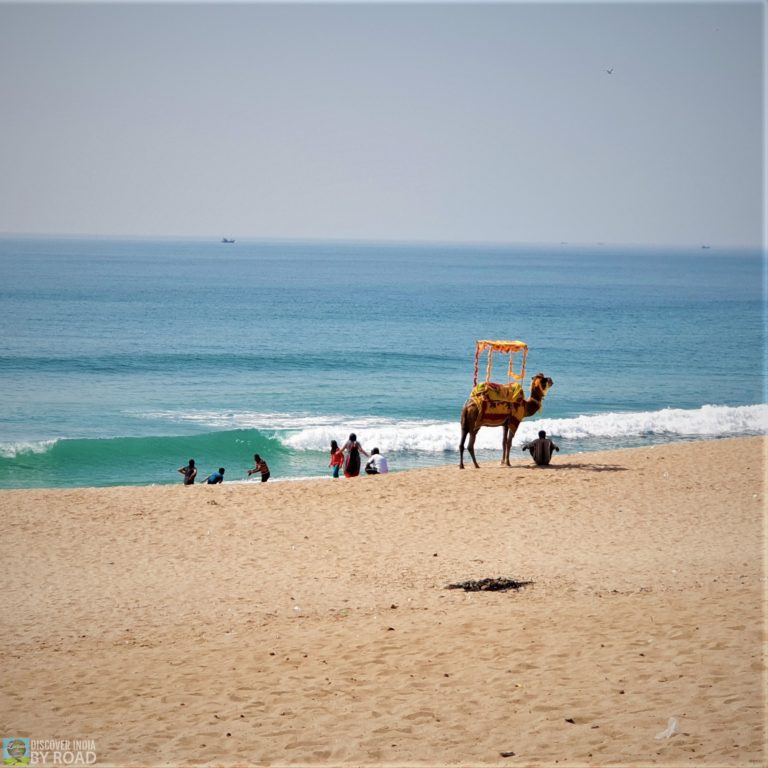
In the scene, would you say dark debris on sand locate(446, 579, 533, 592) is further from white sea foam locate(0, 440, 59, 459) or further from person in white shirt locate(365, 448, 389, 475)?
white sea foam locate(0, 440, 59, 459)

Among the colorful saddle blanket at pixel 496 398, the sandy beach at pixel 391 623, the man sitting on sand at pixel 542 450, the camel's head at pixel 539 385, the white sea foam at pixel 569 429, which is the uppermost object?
the camel's head at pixel 539 385

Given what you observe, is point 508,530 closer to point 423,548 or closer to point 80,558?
point 423,548

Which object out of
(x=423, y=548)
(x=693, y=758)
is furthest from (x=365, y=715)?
(x=423, y=548)

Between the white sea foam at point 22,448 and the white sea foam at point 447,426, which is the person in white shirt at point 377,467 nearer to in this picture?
the white sea foam at point 447,426

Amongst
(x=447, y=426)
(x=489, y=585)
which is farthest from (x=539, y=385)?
(x=447, y=426)

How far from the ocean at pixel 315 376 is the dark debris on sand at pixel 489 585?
1337 cm

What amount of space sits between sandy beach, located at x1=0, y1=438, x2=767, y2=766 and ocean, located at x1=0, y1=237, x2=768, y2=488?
9.28 m

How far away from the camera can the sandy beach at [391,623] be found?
727 centimetres

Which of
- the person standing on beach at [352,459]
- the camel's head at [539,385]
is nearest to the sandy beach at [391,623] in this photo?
the person standing on beach at [352,459]

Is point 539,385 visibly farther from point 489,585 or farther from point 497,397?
point 489,585

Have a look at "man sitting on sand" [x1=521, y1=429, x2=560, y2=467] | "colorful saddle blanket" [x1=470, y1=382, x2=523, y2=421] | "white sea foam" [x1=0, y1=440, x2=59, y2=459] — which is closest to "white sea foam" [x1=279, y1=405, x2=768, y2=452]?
→ "white sea foam" [x1=0, y1=440, x2=59, y2=459]

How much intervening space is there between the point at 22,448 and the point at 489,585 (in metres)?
20.1

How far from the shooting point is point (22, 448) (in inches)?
1078

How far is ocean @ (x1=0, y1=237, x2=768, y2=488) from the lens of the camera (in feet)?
93.5
